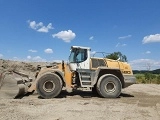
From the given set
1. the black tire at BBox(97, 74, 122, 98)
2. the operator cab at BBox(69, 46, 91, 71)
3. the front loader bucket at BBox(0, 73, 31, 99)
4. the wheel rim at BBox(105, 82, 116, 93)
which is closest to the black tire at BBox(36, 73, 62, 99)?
the front loader bucket at BBox(0, 73, 31, 99)

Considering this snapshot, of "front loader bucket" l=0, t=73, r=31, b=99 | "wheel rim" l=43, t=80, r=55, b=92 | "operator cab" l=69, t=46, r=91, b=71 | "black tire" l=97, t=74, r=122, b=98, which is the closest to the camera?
"front loader bucket" l=0, t=73, r=31, b=99

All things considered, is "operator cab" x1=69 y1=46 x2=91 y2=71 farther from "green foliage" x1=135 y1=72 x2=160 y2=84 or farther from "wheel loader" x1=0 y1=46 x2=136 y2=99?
"green foliage" x1=135 y1=72 x2=160 y2=84

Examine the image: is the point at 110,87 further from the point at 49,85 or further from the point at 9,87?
the point at 9,87

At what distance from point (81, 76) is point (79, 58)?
924 millimetres

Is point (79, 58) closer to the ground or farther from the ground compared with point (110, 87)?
farther from the ground

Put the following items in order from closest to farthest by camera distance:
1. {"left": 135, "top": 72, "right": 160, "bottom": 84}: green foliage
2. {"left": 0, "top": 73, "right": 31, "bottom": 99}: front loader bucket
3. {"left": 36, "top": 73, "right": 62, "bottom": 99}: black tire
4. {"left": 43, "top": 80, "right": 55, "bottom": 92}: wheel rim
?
{"left": 0, "top": 73, "right": 31, "bottom": 99}: front loader bucket → {"left": 36, "top": 73, "right": 62, "bottom": 99}: black tire → {"left": 43, "top": 80, "right": 55, "bottom": 92}: wheel rim → {"left": 135, "top": 72, "right": 160, "bottom": 84}: green foliage

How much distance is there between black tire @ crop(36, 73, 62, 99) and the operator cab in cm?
123

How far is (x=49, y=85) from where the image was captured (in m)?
12.5

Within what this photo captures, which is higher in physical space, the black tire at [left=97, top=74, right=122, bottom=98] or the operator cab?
the operator cab

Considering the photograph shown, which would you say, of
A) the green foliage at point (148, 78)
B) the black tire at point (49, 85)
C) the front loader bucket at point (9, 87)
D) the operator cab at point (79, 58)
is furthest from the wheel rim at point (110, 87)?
the green foliage at point (148, 78)

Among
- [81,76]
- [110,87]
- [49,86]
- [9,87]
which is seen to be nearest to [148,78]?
[110,87]

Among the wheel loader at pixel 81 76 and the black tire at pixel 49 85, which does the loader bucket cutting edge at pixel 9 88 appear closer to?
the wheel loader at pixel 81 76

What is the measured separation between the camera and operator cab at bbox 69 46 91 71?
13.4 metres

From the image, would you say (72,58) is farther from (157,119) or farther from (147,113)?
(157,119)
